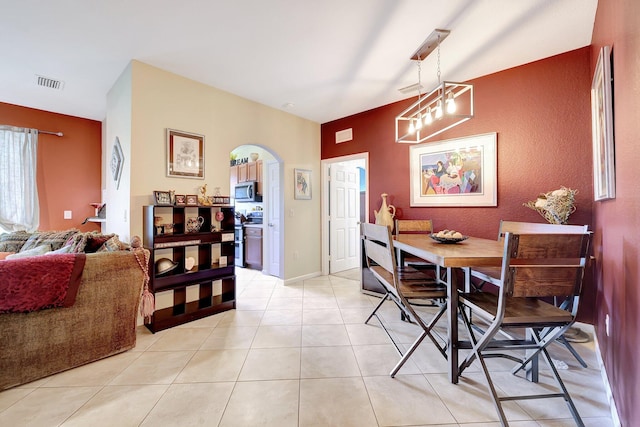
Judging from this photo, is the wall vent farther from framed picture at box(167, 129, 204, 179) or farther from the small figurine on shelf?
the small figurine on shelf

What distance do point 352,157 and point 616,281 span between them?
10.4 feet

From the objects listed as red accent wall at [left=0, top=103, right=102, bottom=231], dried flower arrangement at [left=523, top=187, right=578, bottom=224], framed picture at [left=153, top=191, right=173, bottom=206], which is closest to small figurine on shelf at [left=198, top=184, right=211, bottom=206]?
framed picture at [left=153, top=191, right=173, bottom=206]

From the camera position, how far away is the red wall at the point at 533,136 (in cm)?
239

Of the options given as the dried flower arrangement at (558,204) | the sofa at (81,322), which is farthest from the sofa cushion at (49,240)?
the dried flower arrangement at (558,204)

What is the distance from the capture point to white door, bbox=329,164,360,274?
14.9ft

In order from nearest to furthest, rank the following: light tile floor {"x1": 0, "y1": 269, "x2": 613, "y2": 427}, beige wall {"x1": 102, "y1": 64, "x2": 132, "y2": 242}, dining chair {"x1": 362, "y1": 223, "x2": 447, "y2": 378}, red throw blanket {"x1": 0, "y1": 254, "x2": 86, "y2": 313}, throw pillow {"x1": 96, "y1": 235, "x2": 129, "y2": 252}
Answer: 1. light tile floor {"x1": 0, "y1": 269, "x2": 613, "y2": 427}
2. red throw blanket {"x1": 0, "y1": 254, "x2": 86, "y2": 313}
3. dining chair {"x1": 362, "y1": 223, "x2": 447, "y2": 378}
4. throw pillow {"x1": 96, "y1": 235, "x2": 129, "y2": 252}
5. beige wall {"x1": 102, "y1": 64, "x2": 132, "y2": 242}

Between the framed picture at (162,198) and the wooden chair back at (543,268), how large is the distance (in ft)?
8.85

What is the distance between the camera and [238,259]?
201 inches

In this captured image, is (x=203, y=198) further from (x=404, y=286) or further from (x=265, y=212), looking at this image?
(x=404, y=286)

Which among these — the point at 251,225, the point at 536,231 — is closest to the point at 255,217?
the point at 251,225

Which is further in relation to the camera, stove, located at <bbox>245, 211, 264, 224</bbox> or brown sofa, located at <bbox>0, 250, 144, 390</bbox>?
stove, located at <bbox>245, 211, 264, 224</bbox>

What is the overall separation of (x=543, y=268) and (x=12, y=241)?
4.42 metres

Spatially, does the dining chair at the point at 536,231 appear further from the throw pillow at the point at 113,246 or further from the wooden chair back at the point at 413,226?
the throw pillow at the point at 113,246

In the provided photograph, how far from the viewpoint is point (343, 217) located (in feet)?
15.5
